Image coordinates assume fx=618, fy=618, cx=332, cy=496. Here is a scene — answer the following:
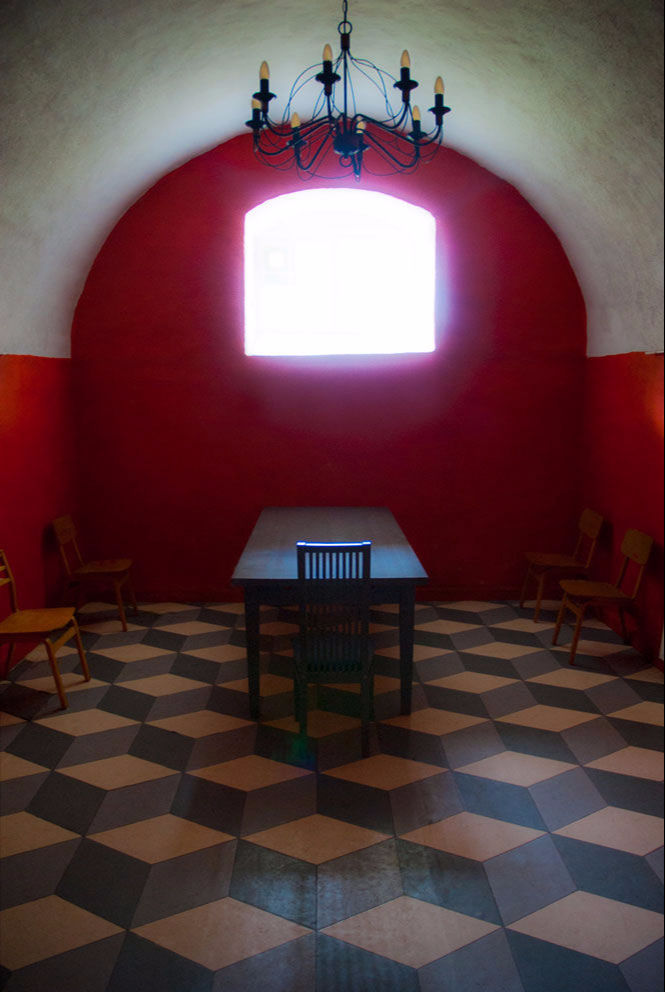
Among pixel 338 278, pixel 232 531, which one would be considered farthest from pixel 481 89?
pixel 232 531

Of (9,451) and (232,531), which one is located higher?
(9,451)

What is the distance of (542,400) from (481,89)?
237cm

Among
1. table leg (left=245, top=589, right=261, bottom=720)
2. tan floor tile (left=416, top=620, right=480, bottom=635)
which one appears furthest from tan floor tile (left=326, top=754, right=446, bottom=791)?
tan floor tile (left=416, top=620, right=480, bottom=635)

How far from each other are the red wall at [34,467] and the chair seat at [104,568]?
243mm

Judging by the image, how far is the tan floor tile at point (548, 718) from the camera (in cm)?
339

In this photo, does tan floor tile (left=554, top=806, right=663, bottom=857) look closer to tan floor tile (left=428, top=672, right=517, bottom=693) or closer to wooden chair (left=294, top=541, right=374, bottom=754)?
wooden chair (left=294, top=541, right=374, bottom=754)

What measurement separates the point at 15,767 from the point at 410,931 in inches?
83.1

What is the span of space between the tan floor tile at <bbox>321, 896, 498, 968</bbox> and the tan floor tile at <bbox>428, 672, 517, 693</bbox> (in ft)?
5.61

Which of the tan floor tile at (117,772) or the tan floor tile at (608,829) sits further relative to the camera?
the tan floor tile at (117,772)

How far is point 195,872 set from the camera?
7.97 ft

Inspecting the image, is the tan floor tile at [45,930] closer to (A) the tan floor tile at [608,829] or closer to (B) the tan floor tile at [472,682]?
(A) the tan floor tile at [608,829]

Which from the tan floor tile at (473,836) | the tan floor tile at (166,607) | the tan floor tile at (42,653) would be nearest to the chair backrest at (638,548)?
the tan floor tile at (473,836)

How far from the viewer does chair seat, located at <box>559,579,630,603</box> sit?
3.64 meters

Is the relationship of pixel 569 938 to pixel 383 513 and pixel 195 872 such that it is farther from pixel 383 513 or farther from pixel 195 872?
pixel 383 513
